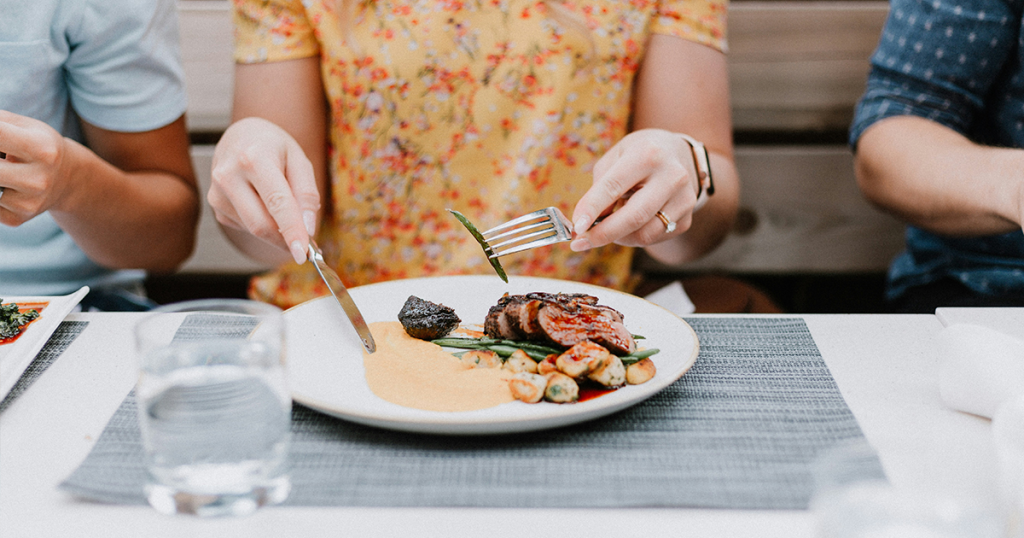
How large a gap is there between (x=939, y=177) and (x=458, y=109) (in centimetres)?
91

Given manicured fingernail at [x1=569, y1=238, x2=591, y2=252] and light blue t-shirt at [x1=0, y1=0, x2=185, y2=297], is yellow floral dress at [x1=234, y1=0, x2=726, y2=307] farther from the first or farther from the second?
manicured fingernail at [x1=569, y1=238, x2=591, y2=252]

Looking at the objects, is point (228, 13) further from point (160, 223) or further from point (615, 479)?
point (615, 479)

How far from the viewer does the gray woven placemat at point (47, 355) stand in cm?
86

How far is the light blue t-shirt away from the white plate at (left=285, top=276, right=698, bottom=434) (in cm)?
70

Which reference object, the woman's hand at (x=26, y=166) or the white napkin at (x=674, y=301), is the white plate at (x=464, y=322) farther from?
the woman's hand at (x=26, y=166)

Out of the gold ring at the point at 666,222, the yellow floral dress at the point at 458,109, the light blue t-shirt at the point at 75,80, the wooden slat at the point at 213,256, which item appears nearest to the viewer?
the gold ring at the point at 666,222

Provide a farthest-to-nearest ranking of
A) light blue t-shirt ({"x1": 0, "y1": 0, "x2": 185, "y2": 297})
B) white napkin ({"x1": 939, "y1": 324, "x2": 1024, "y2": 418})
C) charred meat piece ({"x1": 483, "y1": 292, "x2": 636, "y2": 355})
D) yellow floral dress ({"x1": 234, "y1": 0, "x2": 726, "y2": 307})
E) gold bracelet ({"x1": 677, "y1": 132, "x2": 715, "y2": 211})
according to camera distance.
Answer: yellow floral dress ({"x1": 234, "y1": 0, "x2": 726, "y2": 307})
light blue t-shirt ({"x1": 0, "y1": 0, "x2": 185, "y2": 297})
gold bracelet ({"x1": 677, "y1": 132, "x2": 715, "y2": 211})
charred meat piece ({"x1": 483, "y1": 292, "x2": 636, "y2": 355})
white napkin ({"x1": 939, "y1": 324, "x2": 1024, "y2": 418})

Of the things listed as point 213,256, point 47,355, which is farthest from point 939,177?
point 213,256

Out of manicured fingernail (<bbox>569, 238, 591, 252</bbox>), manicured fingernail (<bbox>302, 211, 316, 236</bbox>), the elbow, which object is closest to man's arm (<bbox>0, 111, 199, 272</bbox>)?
manicured fingernail (<bbox>302, 211, 316, 236</bbox>)

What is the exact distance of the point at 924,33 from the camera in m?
1.49

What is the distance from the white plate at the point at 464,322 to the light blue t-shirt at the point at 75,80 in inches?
27.6

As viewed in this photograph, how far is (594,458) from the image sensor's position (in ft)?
2.40

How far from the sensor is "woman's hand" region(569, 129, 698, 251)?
1.00 meters

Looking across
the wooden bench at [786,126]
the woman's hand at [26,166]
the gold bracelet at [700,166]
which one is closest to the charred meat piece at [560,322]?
the gold bracelet at [700,166]
